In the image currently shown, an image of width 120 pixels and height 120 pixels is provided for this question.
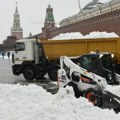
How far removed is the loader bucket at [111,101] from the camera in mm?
10892

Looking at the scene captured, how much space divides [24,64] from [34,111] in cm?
1480

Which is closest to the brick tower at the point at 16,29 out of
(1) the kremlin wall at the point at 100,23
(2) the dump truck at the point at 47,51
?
(1) the kremlin wall at the point at 100,23

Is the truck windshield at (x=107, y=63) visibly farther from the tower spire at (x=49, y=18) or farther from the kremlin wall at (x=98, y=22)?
the tower spire at (x=49, y=18)

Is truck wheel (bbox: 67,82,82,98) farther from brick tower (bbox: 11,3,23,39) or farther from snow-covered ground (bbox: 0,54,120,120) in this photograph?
brick tower (bbox: 11,3,23,39)

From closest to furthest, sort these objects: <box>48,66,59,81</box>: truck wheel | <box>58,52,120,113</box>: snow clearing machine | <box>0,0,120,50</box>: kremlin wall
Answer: <box>58,52,120,113</box>: snow clearing machine → <box>48,66,59,81</box>: truck wheel → <box>0,0,120,50</box>: kremlin wall

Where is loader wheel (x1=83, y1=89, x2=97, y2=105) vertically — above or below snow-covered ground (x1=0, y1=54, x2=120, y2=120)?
below

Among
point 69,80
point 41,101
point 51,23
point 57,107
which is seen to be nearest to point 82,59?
point 69,80

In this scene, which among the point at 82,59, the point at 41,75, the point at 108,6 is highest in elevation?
the point at 108,6

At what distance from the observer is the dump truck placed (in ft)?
71.6

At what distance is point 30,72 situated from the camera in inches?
912

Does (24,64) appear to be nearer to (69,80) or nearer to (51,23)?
(69,80)

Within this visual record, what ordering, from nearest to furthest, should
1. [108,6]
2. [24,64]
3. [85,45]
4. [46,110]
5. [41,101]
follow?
[46,110] < [41,101] < [85,45] < [24,64] < [108,6]

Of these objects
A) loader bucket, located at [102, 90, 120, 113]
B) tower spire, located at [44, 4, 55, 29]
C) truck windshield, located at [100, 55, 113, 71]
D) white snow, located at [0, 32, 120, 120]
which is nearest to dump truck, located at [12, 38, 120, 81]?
truck windshield, located at [100, 55, 113, 71]

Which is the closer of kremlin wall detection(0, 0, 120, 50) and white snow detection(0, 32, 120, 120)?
white snow detection(0, 32, 120, 120)
